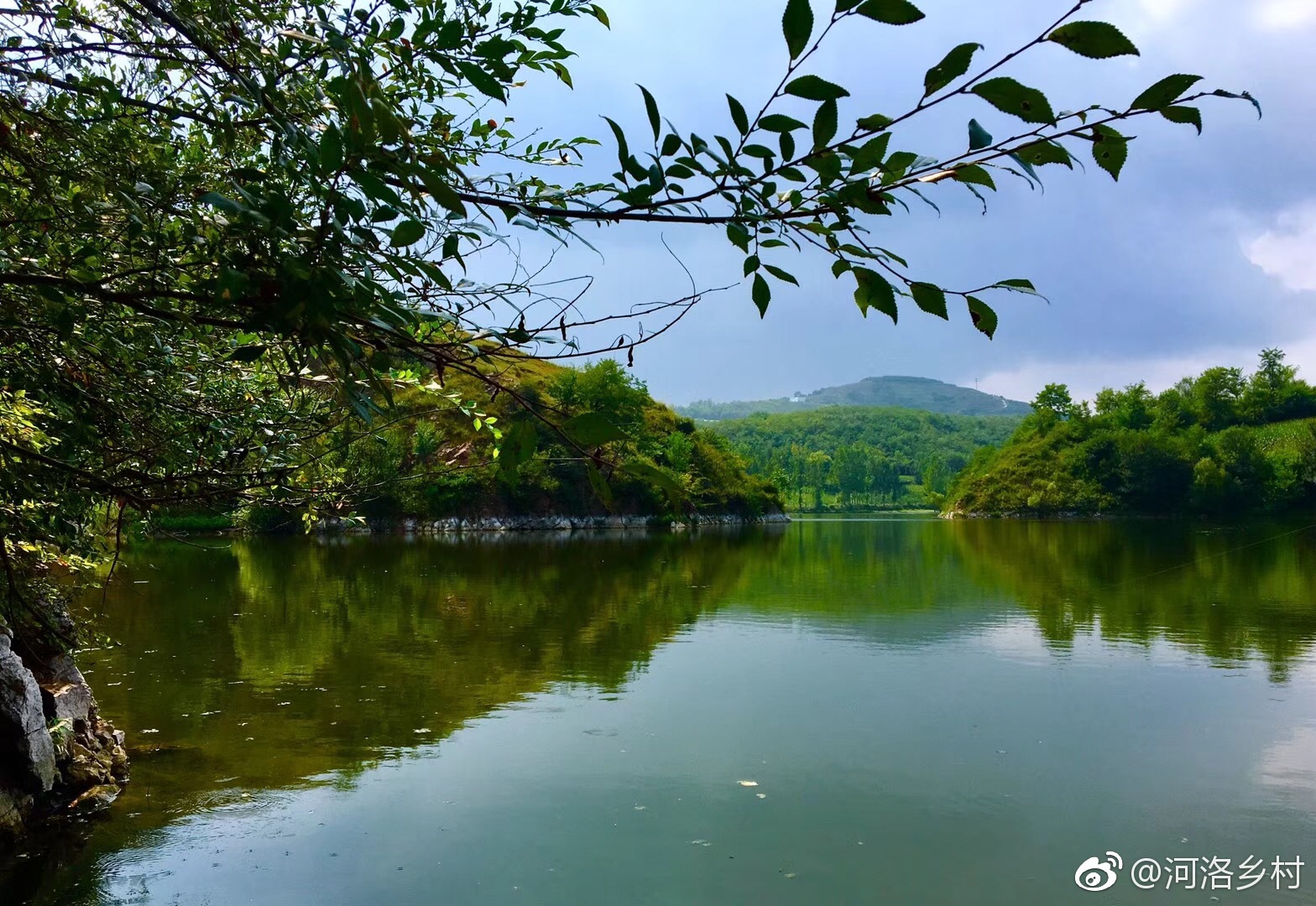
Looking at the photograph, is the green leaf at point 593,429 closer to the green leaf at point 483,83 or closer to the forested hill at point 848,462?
the green leaf at point 483,83

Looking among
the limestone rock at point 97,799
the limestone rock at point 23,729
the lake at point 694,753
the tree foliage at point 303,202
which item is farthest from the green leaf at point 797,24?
the limestone rock at point 97,799

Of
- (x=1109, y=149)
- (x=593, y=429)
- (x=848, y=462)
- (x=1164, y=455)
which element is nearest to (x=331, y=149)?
(x=593, y=429)

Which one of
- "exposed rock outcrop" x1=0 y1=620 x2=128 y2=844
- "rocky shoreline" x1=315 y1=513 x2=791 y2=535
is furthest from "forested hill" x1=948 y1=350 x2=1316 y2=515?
"exposed rock outcrop" x1=0 y1=620 x2=128 y2=844

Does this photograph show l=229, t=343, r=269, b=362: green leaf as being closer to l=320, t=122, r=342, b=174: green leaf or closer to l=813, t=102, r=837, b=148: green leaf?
l=320, t=122, r=342, b=174: green leaf

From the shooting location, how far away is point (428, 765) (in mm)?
8539

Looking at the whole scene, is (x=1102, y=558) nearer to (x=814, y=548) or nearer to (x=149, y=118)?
(x=814, y=548)

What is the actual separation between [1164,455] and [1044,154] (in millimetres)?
104406

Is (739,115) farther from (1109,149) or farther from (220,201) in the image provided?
(220,201)

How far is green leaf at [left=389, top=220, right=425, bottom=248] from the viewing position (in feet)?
4.79

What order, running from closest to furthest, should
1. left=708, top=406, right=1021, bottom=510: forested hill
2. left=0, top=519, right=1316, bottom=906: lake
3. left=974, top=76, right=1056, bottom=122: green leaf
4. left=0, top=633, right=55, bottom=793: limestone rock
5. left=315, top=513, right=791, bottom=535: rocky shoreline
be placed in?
1. left=974, top=76, right=1056, bottom=122: green leaf
2. left=0, top=519, right=1316, bottom=906: lake
3. left=0, top=633, right=55, bottom=793: limestone rock
4. left=315, top=513, right=791, bottom=535: rocky shoreline
5. left=708, top=406, right=1021, bottom=510: forested hill

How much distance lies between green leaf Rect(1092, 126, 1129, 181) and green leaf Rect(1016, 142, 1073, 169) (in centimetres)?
5

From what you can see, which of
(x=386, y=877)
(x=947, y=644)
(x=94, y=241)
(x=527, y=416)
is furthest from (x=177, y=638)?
(x=527, y=416)

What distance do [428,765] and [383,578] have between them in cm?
1827

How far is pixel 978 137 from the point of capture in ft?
3.69
